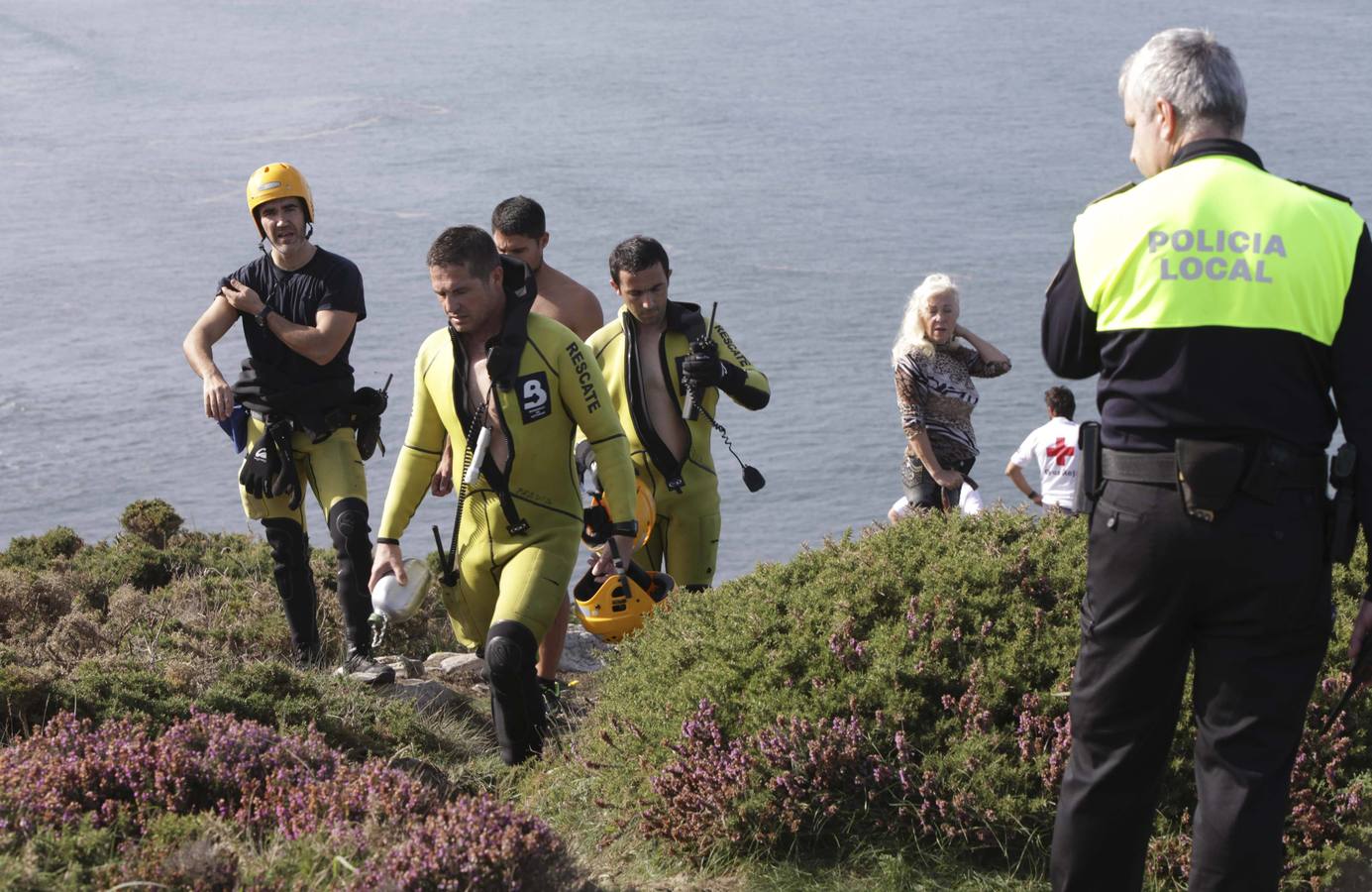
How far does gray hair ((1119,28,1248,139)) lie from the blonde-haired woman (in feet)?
15.7

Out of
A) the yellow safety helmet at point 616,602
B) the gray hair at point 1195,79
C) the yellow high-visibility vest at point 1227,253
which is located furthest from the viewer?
the yellow safety helmet at point 616,602

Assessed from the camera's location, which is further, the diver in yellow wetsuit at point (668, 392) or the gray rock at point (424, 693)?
the diver in yellow wetsuit at point (668, 392)

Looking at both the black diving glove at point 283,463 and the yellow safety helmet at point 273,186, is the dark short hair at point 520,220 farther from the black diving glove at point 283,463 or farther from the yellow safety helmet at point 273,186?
the black diving glove at point 283,463

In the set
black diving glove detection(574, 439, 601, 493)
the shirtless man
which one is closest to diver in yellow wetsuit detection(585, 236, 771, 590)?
black diving glove detection(574, 439, 601, 493)

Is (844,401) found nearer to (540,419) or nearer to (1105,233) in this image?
(540,419)

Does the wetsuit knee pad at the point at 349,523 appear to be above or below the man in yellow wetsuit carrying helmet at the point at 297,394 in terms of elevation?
below

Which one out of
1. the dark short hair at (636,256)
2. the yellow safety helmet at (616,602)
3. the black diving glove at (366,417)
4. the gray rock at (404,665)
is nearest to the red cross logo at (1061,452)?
the dark short hair at (636,256)

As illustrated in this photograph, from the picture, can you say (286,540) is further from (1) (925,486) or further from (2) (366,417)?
(1) (925,486)

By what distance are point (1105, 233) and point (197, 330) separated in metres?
4.83

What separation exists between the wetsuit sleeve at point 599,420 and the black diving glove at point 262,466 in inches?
64.0

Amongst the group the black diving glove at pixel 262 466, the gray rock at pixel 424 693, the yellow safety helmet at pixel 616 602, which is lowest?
the gray rock at pixel 424 693

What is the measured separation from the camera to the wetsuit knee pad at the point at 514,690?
6.29m

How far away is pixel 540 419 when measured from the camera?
6605 mm

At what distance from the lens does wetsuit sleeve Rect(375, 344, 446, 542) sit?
6.72 m
